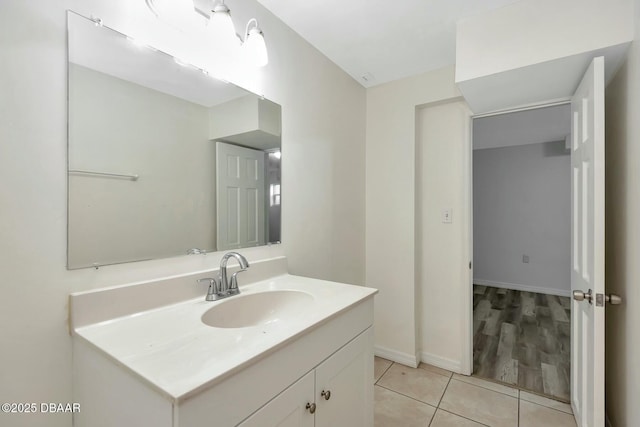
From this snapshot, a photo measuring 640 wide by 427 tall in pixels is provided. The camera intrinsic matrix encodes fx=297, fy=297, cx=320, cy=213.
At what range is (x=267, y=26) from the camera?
1.52 metres

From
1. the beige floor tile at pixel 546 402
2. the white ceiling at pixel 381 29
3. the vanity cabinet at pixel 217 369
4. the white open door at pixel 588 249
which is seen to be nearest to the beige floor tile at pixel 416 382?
the beige floor tile at pixel 546 402

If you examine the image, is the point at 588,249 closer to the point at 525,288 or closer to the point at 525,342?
the point at 525,342

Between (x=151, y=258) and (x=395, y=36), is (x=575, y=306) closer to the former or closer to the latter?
(x=395, y=36)

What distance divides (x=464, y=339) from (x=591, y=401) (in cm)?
83

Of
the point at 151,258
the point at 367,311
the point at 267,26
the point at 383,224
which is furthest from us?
the point at 383,224

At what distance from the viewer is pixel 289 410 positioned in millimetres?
848

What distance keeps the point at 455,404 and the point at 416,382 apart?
29cm

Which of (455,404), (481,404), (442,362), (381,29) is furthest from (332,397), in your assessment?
(381,29)

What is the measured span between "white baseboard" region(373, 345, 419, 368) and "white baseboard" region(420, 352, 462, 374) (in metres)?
0.09

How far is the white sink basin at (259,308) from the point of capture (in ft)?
3.67

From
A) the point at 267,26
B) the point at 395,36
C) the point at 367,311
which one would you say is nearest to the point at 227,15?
the point at 267,26

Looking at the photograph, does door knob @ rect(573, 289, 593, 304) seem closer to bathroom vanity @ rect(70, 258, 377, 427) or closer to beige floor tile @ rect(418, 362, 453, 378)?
bathroom vanity @ rect(70, 258, 377, 427)

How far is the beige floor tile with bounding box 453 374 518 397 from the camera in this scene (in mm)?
1916

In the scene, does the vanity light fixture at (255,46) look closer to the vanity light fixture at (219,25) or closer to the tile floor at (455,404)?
the vanity light fixture at (219,25)
